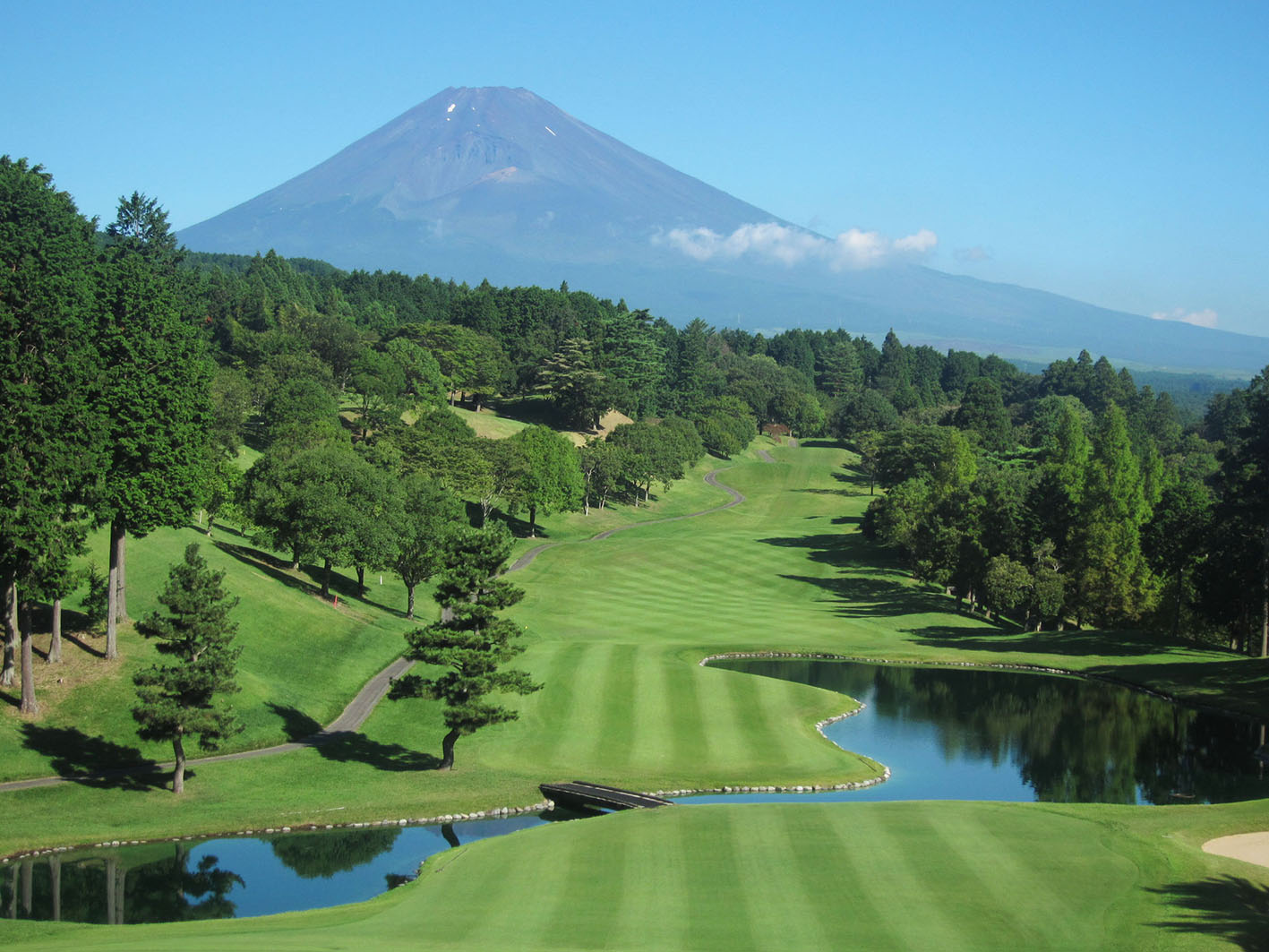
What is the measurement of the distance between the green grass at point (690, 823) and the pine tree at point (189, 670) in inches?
98.9

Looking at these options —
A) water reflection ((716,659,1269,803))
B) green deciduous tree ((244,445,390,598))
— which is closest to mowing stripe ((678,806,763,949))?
water reflection ((716,659,1269,803))

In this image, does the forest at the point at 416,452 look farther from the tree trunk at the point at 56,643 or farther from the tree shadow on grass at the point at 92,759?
the tree shadow on grass at the point at 92,759

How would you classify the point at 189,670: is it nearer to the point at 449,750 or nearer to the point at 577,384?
the point at 449,750

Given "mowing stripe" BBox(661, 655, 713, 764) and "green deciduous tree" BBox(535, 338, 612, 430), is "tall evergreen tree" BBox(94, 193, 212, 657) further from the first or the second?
"green deciduous tree" BBox(535, 338, 612, 430)

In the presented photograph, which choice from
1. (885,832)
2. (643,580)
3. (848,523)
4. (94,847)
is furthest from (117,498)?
(848,523)

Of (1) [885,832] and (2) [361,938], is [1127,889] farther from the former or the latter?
(2) [361,938]

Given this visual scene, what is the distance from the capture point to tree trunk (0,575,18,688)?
44.0 meters

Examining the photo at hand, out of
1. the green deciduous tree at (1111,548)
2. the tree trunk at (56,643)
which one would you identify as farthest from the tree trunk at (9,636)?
the green deciduous tree at (1111,548)

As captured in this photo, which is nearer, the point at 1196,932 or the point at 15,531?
the point at 1196,932

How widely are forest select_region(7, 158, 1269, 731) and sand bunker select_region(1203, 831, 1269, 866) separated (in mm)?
37293

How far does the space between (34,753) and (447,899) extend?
19.7 metres

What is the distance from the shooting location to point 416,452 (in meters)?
108

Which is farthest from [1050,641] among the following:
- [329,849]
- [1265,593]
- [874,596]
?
[329,849]

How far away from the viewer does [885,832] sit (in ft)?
114
